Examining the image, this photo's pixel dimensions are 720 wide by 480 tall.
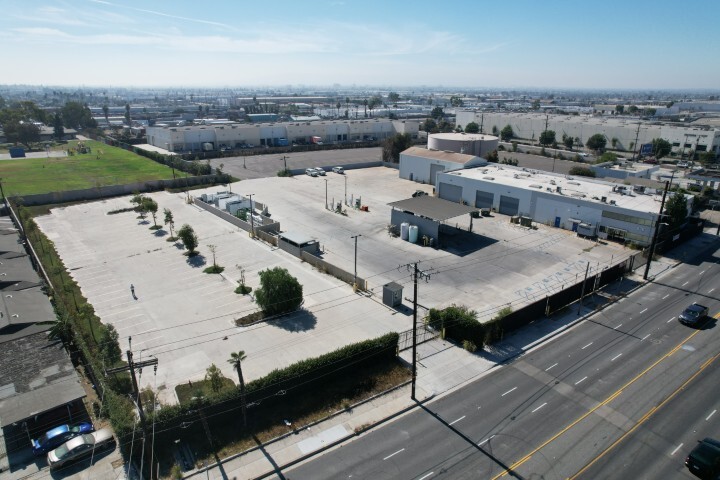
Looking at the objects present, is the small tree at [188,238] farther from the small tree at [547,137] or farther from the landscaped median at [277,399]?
the small tree at [547,137]

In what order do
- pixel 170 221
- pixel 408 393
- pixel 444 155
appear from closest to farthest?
pixel 408 393 < pixel 170 221 < pixel 444 155

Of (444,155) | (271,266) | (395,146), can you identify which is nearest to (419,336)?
(271,266)

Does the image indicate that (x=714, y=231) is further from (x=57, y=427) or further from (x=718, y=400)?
(x=57, y=427)

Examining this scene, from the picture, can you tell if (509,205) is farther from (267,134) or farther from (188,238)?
(267,134)

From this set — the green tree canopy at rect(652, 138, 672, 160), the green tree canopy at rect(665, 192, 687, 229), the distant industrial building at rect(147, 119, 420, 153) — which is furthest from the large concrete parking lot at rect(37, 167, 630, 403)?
the green tree canopy at rect(652, 138, 672, 160)

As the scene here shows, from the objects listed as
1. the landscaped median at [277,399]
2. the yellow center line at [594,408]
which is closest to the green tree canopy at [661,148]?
the yellow center line at [594,408]

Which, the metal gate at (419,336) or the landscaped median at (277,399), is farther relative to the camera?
the metal gate at (419,336)

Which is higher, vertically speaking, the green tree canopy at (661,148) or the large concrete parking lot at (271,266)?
the green tree canopy at (661,148)
